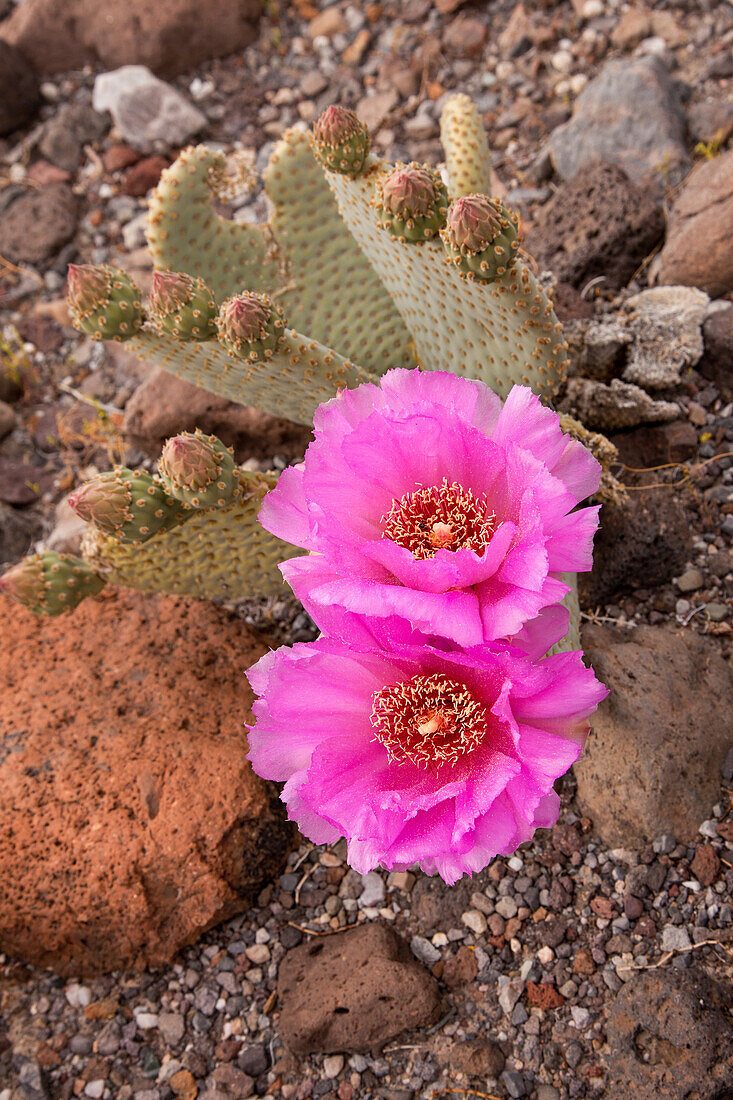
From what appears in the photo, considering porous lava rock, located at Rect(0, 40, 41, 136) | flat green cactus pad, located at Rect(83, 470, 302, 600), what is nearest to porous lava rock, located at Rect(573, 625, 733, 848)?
flat green cactus pad, located at Rect(83, 470, 302, 600)

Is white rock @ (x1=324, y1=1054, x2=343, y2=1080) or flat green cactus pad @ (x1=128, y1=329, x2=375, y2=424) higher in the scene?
flat green cactus pad @ (x1=128, y1=329, x2=375, y2=424)

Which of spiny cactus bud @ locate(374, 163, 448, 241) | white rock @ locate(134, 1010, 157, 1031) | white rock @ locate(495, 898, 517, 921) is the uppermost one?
spiny cactus bud @ locate(374, 163, 448, 241)

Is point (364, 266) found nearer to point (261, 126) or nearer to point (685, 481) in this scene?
point (685, 481)

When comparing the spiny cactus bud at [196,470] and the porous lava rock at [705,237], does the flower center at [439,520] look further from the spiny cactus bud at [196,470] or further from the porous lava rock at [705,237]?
the porous lava rock at [705,237]

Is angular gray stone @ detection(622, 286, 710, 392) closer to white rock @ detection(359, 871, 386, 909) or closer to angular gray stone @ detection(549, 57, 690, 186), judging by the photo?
angular gray stone @ detection(549, 57, 690, 186)

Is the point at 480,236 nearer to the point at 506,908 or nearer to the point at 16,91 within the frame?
the point at 506,908

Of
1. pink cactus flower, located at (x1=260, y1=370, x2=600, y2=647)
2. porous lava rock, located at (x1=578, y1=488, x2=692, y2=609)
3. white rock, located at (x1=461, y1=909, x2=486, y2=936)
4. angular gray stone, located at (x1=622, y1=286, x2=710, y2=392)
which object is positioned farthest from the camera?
angular gray stone, located at (x1=622, y1=286, x2=710, y2=392)

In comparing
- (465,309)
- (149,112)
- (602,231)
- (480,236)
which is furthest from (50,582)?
(149,112)

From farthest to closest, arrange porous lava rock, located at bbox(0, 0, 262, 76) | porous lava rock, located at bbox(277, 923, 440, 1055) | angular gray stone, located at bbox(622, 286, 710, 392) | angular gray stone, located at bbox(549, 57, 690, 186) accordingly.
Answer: porous lava rock, located at bbox(0, 0, 262, 76), angular gray stone, located at bbox(549, 57, 690, 186), angular gray stone, located at bbox(622, 286, 710, 392), porous lava rock, located at bbox(277, 923, 440, 1055)
